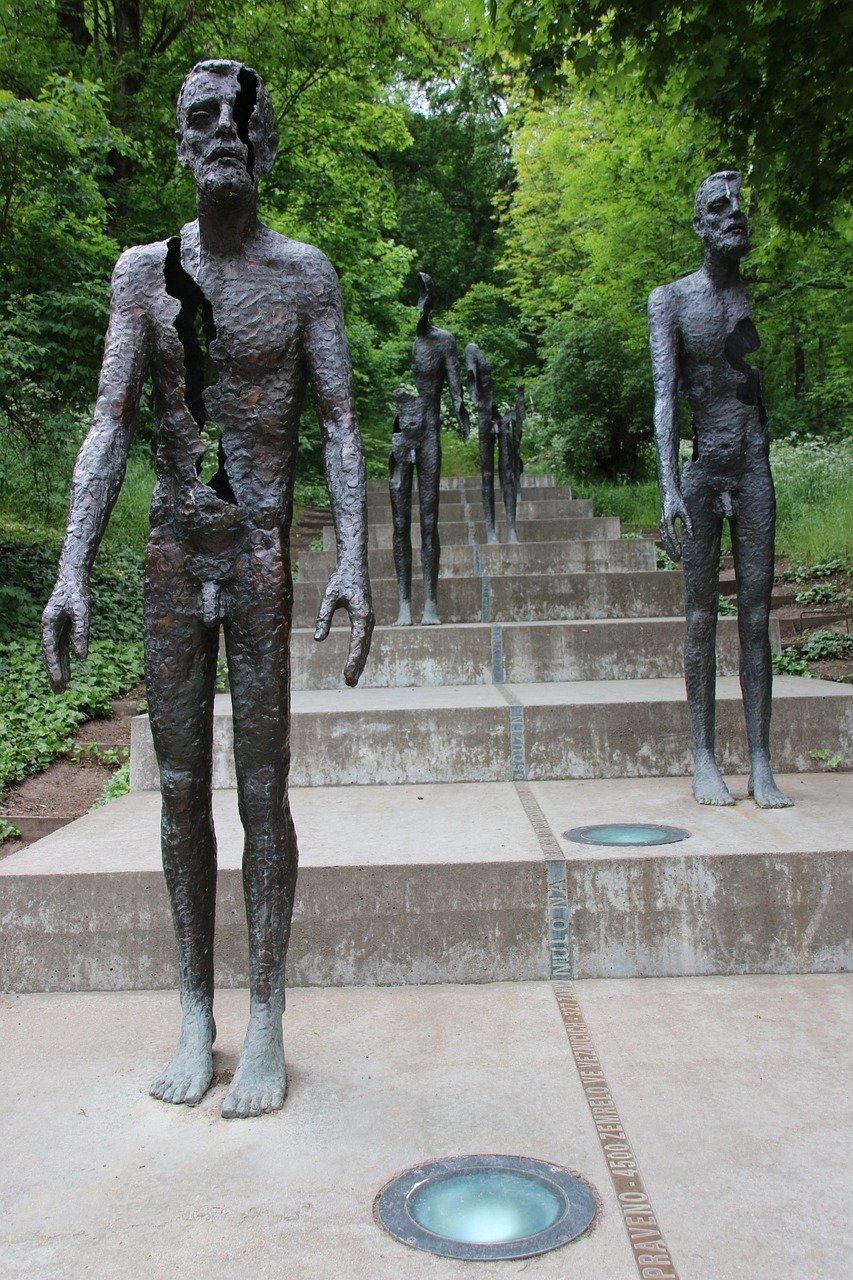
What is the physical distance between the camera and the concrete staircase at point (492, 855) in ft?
12.4

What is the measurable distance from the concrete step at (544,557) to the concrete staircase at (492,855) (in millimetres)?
3693

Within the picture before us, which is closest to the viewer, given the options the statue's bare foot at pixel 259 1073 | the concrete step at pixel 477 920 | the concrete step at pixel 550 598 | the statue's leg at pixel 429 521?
the statue's bare foot at pixel 259 1073

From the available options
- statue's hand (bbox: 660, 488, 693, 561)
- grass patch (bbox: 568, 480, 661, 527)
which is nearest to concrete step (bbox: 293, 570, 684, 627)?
statue's hand (bbox: 660, 488, 693, 561)

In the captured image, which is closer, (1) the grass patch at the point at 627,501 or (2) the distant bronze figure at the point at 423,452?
(2) the distant bronze figure at the point at 423,452

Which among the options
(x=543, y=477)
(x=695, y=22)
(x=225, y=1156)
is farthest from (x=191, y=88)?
(x=543, y=477)

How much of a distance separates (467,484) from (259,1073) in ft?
49.5

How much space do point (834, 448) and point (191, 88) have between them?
14.7 meters

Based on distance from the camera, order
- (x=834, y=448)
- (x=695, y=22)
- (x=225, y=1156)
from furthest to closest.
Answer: (x=834, y=448)
(x=695, y=22)
(x=225, y=1156)

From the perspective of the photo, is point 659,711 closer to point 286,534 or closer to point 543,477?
point 286,534

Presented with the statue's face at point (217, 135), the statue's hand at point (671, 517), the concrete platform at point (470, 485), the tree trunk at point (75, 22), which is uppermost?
the tree trunk at point (75, 22)

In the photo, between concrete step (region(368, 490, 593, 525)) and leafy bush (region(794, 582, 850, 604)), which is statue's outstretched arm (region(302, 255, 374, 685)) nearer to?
leafy bush (region(794, 582, 850, 604))

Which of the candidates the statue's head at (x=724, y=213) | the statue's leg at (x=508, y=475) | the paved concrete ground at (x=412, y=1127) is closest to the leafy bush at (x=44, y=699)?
the paved concrete ground at (x=412, y=1127)

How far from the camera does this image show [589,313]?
19.4 m

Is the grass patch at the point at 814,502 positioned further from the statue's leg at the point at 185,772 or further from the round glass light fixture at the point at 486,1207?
the round glass light fixture at the point at 486,1207
